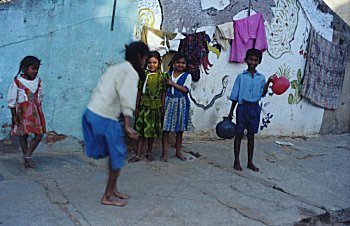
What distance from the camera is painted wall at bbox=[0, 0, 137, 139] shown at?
4.81 meters

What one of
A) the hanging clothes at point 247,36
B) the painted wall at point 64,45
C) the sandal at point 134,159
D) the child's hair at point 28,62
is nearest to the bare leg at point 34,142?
the painted wall at point 64,45

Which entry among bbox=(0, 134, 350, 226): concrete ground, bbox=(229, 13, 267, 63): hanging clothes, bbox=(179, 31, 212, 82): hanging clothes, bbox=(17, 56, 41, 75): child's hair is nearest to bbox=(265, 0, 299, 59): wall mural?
bbox=(229, 13, 267, 63): hanging clothes

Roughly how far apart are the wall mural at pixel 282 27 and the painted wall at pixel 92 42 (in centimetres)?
2

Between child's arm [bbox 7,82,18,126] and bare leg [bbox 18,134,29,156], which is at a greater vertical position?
child's arm [bbox 7,82,18,126]

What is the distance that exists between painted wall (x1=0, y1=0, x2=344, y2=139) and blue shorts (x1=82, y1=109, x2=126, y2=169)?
1879 mm

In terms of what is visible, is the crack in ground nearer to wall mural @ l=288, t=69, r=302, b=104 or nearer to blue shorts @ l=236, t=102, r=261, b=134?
blue shorts @ l=236, t=102, r=261, b=134

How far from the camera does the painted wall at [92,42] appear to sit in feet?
15.9

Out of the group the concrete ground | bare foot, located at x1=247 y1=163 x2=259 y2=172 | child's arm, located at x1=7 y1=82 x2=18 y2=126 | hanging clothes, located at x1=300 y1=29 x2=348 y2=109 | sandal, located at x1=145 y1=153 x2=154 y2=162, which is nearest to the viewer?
the concrete ground

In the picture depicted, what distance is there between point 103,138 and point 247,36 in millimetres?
3764

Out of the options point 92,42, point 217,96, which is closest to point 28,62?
point 92,42

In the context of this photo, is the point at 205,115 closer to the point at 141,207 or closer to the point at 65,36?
the point at 65,36

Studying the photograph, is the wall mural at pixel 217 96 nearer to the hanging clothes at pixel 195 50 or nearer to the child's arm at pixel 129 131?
the hanging clothes at pixel 195 50

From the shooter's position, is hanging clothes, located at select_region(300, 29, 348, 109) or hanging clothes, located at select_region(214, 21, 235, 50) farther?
hanging clothes, located at select_region(300, 29, 348, 109)

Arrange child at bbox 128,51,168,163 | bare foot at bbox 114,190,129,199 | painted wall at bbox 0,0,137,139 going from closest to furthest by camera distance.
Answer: bare foot at bbox 114,190,129,199
painted wall at bbox 0,0,137,139
child at bbox 128,51,168,163
